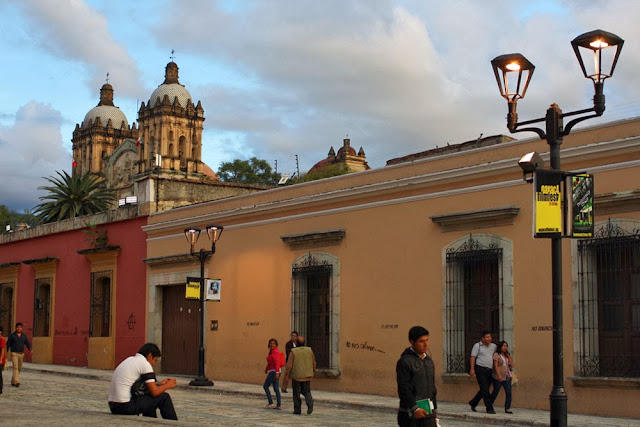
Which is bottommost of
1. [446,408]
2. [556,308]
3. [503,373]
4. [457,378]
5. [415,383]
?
[446,408]

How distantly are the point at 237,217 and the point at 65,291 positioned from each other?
976 centimetres

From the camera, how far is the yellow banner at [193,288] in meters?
21.3

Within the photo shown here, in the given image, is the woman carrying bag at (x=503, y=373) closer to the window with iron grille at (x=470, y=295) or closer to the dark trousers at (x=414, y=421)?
the window with iron grille at (x=470, y=295)

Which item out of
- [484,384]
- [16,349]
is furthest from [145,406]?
[16,349]

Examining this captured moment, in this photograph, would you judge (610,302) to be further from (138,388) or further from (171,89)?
(171,89)

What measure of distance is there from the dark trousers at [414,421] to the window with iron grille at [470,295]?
9200 mm

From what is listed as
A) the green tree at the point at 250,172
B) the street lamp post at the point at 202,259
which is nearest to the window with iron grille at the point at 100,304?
the street lamp post at the point at 202,259

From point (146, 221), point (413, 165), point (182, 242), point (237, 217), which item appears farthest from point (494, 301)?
point (146, 221)

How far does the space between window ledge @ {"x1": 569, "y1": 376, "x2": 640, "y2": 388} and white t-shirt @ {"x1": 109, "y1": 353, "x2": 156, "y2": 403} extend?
26.2 ft

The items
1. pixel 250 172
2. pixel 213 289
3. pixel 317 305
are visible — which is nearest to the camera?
pixel 317 305

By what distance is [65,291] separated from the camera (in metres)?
30.3

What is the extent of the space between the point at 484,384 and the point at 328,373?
5354 mm

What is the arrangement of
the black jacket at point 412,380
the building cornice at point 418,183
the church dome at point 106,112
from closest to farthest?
the black jacket at point 412,380 < the building cornice at point 418,183 < the church dome at point 106,112

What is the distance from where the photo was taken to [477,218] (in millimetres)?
17016
